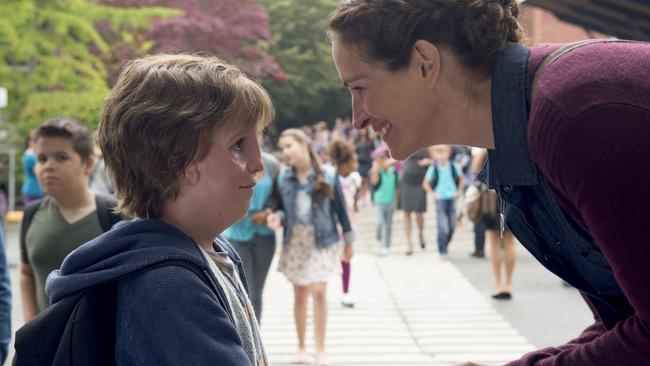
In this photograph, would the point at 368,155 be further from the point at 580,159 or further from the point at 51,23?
the point at 580,159

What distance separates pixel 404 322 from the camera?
31.0ft

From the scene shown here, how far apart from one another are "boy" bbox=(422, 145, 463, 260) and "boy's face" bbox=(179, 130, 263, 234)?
12339 millimetres

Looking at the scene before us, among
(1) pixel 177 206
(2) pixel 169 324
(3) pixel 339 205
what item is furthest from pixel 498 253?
(2) pixel 169 324

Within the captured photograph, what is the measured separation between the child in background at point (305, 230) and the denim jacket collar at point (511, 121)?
5.74 m

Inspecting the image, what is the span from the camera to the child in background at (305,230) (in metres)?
7.91

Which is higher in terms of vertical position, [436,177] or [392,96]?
[392,96]

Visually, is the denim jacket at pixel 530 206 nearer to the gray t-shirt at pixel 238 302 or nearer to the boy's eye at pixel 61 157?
the gray t-shirt at pixel 238 302

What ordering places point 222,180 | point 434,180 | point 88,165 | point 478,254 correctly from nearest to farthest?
point 222,180
point 88,165
point 434,180
point 478,254

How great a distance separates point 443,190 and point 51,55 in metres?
8.33

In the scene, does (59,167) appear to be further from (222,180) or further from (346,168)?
(346,168)

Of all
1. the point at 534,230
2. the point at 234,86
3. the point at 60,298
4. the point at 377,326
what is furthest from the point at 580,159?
the point at 377,326

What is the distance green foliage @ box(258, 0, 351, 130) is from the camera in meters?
44.4

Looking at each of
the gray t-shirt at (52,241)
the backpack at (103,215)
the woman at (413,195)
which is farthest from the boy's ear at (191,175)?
the woman at (413,195)

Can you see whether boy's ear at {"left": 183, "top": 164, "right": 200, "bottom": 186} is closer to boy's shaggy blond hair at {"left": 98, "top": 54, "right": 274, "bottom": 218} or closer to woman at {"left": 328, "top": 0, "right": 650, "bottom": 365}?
boy's shaggy blond hair at {"left": 98, "top": 54, "right": 274, "bottom": 218}
